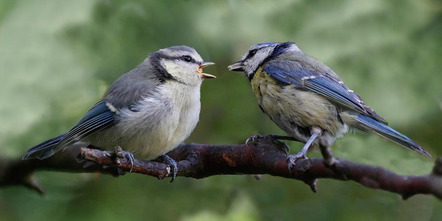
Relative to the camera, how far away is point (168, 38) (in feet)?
6.82

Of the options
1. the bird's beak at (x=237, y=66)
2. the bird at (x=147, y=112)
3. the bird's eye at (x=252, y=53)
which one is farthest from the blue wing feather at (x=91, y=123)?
the bird's eye at (x=252, y=53)

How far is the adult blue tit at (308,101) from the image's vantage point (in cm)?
205

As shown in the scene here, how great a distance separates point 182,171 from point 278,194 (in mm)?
411

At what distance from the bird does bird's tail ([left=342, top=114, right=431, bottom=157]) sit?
581 millimetres

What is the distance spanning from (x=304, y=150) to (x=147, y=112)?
0.62 m

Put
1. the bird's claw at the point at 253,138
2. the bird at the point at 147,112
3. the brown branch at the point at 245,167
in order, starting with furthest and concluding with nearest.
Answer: the bird at the point at 147,112 → the bird's claw at the point at 253,138 → the brown branch at the point at 245,167

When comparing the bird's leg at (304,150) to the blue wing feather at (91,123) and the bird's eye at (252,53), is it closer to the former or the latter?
the bird's eye at (252,53)

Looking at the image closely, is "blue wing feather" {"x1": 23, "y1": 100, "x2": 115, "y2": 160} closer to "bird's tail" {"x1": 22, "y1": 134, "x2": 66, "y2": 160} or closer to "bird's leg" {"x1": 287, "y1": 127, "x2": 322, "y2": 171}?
"bird's tail" {"x1": 22, "y1": 134, "x2": 66, "y2": 160}

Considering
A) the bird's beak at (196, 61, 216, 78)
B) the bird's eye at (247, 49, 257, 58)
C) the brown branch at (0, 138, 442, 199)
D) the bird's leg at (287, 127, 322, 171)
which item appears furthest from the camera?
the bird's eye at (247, 49, 257, 58)

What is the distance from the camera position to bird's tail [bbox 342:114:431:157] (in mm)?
1769

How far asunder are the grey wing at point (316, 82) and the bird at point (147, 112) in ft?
1.01

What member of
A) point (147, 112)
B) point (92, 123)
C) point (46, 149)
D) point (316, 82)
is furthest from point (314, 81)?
point (46, 149)

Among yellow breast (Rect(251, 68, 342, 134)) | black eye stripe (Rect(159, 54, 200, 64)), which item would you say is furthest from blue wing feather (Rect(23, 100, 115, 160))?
yellow breast (Rect(251, 68, 342, 134))

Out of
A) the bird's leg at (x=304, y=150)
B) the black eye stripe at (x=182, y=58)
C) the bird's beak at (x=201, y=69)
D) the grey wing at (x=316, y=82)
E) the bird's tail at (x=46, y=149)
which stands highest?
the black eye stripe at (x=182, y=58)
